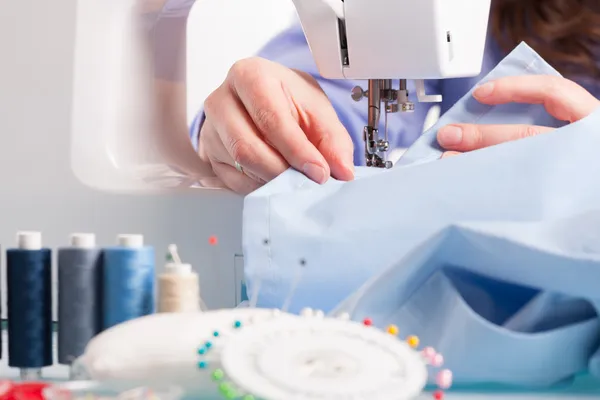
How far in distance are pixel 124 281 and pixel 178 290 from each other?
0.16 feet

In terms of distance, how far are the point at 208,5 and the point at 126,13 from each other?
1.10m

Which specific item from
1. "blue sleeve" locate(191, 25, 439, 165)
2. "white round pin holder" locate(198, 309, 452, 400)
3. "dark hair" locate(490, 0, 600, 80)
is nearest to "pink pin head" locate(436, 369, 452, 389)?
"white round pin holder" locate(198, 309, 452, 400)

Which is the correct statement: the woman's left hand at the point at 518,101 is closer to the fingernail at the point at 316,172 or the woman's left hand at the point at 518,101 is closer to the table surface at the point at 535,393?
the fingernail at the point at 316,172

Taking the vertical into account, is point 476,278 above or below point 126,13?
below

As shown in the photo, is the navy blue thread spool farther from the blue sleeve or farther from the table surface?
the blue sleeve

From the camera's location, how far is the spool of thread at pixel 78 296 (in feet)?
2.34

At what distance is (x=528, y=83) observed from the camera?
1.09m

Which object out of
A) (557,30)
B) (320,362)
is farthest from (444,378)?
(557,30)

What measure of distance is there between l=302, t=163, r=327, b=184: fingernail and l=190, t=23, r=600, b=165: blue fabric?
0.93 metres

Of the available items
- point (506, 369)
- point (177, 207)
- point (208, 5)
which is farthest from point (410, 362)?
point (208, 5)

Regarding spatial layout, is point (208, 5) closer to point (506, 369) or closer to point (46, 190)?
point (46, 190)

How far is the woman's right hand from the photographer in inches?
38.9

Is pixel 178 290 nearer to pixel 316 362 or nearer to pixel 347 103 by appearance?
pixel 316 362

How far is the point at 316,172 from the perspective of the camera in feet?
3.14
